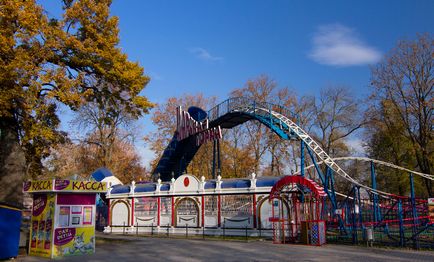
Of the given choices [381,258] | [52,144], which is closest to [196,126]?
[52,144]

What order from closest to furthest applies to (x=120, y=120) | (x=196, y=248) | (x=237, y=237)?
(x=196, y=248), (x=237, y=237), (x=120, y=120)

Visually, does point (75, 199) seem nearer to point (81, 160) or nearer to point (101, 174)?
point (101, 174)

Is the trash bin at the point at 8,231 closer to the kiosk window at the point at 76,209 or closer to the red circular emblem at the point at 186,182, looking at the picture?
the kiosk window at the point at 76,209

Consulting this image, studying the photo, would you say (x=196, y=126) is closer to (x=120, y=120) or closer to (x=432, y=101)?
(x=120, y=120)

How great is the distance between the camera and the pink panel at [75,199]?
16.2 meters

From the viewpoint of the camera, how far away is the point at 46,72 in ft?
58.3

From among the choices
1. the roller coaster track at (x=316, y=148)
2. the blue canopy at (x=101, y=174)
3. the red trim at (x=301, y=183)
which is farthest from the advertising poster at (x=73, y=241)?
the blue canopy at (x=101, y=174)

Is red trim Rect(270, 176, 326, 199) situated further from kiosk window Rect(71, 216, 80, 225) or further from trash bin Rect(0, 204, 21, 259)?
trash bin Rect(0, 204, 21, 259)

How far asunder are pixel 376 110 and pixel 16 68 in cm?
3303

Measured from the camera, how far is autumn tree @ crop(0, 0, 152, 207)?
17000mm

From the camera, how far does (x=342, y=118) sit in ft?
152

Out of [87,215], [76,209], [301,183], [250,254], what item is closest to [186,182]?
[301,183]

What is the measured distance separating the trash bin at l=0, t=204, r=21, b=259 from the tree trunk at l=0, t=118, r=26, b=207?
12.0ft

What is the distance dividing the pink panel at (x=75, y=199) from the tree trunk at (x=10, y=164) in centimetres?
365
